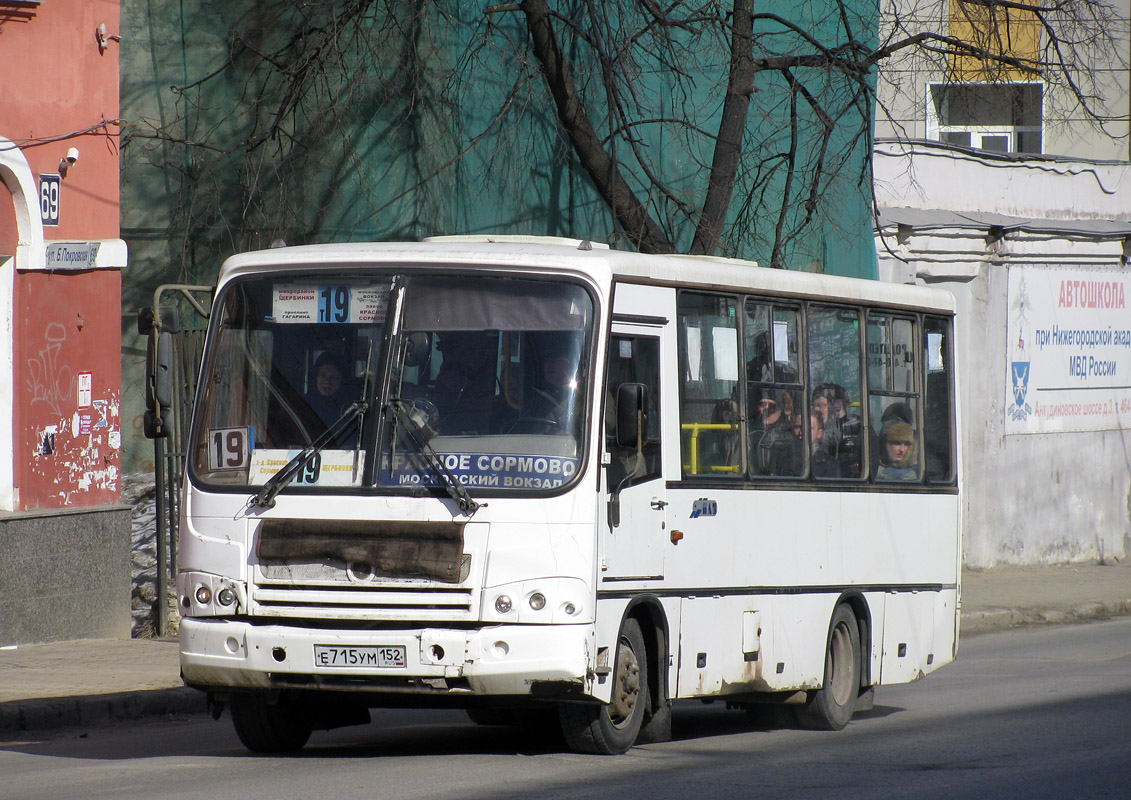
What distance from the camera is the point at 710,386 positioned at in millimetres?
9109

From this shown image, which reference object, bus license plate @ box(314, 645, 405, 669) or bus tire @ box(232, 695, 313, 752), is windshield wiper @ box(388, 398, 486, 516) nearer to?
bus license plate @ box(314, 645, 405, 669)

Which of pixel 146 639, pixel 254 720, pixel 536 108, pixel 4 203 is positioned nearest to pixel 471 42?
pixel 536 108

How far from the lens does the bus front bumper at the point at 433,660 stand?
757cm

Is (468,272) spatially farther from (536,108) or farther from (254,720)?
(536,108)

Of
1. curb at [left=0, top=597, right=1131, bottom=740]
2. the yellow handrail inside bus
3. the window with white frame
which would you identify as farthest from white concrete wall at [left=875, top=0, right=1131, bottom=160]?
curb at [left=0, top=597, right=1131, bottom=740]

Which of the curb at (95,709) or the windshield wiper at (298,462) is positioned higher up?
the windshield wiper at (298,462)

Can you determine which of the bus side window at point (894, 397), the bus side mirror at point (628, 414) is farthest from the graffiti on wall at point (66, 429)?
the bus side mirror at point (628, 414)

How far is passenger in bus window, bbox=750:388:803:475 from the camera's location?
31.1 ft

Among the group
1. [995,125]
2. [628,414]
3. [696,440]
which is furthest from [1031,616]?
[995,125]

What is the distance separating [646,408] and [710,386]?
2.64ft

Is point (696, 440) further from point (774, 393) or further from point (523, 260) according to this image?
point (523, 260)

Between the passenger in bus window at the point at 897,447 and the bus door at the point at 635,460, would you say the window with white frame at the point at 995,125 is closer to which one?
the passenger in bus window at the point at 897,447

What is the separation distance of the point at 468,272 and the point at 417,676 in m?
1.99

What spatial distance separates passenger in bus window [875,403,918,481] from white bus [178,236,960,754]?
1470 mm
